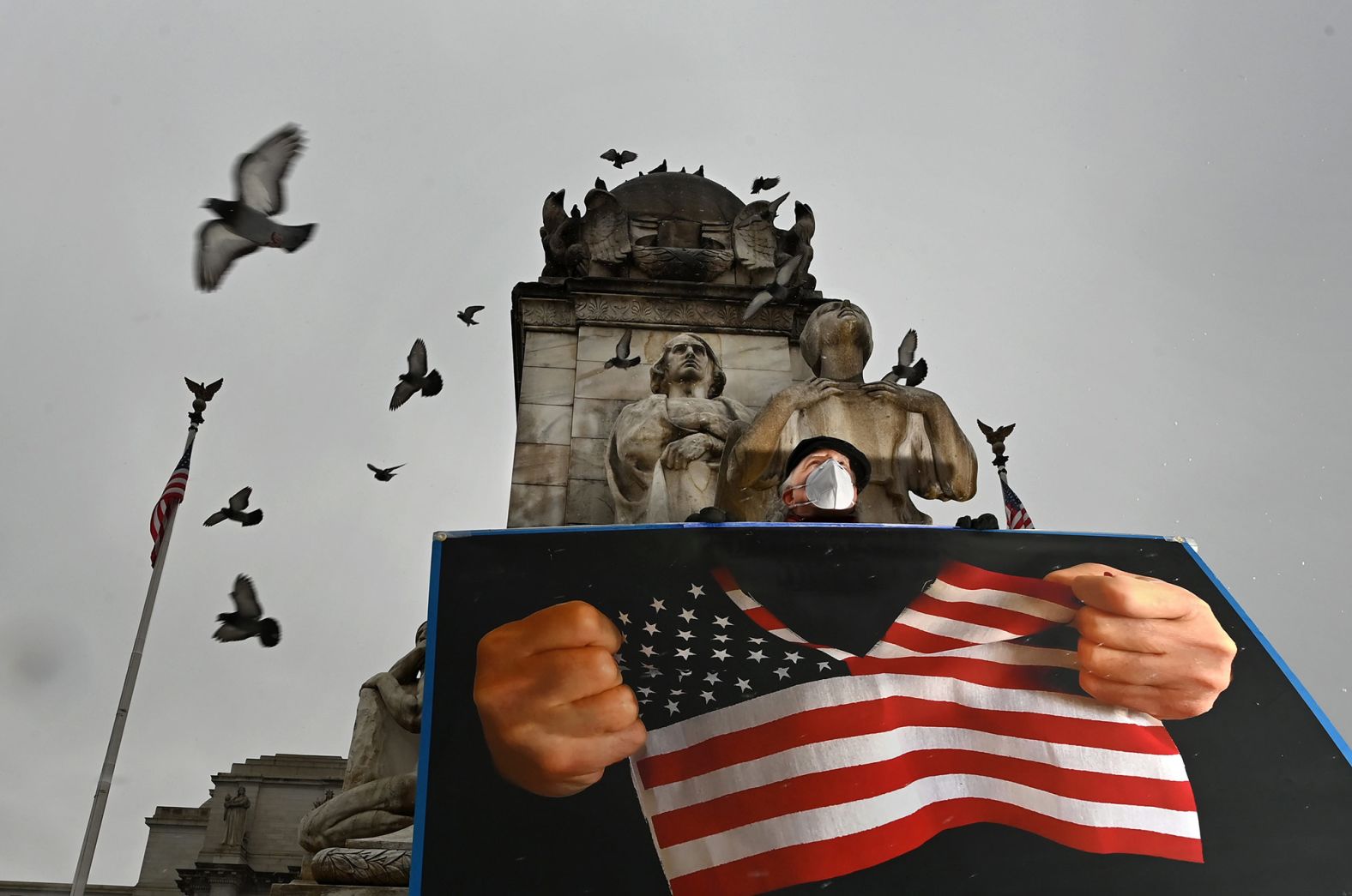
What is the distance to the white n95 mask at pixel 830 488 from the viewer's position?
653 cm

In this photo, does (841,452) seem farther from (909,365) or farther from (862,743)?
(909,365)

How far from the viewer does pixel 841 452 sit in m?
6.91

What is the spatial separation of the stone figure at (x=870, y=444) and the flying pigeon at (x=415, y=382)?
14.5 ft

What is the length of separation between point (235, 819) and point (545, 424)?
35.3 meters

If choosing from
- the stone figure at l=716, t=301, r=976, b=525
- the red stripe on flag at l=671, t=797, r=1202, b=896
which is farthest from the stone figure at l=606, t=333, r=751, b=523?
the red stripe on flag at l=671, t=797, r=1202, b=896

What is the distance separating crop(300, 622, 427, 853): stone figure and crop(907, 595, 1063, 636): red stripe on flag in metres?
2.80

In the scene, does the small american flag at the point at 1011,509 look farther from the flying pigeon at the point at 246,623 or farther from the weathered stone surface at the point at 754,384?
the flying pigeon at the point at 246,623

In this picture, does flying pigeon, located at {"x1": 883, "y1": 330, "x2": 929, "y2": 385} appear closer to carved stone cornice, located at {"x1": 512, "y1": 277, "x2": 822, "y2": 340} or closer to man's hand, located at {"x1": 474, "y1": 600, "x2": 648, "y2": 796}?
carved stone cornice, located at {"x1": 512, "y1": 277, "x2": 822, "y2": 340}

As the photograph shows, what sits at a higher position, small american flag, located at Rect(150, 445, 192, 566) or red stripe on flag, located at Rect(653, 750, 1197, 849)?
small american flag, located at Rect(150, 445, 192, 566)

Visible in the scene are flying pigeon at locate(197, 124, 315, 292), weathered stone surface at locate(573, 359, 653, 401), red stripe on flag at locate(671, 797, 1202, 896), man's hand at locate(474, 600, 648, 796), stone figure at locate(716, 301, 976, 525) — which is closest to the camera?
red stripe on flag at locate(671, 797, 1202, 896)

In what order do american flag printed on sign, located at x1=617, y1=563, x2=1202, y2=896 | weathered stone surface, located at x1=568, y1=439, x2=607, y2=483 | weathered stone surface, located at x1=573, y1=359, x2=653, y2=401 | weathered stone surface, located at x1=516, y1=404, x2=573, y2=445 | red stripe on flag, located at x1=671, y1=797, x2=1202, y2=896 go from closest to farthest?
red stripe on flag, located at x1=671, y1=797, x2=1202, y2=896
american flag printed on sign, located at x1=617, y1=563, x2=1202, y2=896
weathered stone surface, located at x1=568, y1=439, x2=607, y2=483
weathered stone surface, located at x1=516, y1=404, x2=573, y2=445
weathered stone surface, located at x1=573, y1=359, x2=653, y2=401

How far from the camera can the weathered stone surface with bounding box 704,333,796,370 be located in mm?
10516

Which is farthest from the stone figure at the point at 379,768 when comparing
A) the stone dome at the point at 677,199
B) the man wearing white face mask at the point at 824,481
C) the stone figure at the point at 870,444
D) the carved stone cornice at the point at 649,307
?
the stone dome at the point at 677,199

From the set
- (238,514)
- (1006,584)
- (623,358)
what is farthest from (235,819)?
(1006,584)
